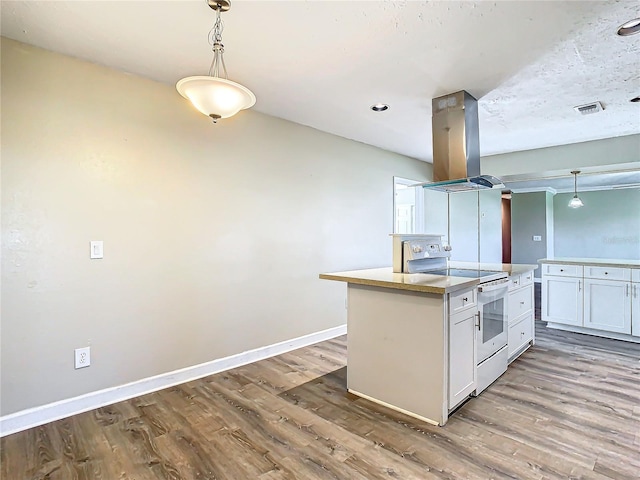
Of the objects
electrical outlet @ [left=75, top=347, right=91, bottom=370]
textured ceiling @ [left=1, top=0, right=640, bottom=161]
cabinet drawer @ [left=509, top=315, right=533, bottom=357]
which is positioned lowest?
cabinet drawer @ [left=509, top=315, right=533, bottom=357]

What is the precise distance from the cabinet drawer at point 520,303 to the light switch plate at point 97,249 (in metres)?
3.35

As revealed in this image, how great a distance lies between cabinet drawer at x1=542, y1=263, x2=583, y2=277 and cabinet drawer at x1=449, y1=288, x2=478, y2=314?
8.51 ft

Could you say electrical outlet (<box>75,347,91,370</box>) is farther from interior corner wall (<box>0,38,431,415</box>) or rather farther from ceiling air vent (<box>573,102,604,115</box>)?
ceiling air vent (<box>573,102,604,115</box>)

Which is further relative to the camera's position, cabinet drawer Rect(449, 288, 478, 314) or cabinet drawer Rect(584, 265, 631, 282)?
cabinet drawer Rect(584, 265, 631, 282)

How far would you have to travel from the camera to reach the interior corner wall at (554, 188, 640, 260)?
6285 mm

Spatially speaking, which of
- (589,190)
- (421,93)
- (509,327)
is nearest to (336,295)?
(509,327)

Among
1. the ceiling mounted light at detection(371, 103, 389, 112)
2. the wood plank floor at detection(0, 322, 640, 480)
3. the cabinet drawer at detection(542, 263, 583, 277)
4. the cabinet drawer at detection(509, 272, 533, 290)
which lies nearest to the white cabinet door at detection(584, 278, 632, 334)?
the cabinet drawer at detection(542, 263, 583, 277)

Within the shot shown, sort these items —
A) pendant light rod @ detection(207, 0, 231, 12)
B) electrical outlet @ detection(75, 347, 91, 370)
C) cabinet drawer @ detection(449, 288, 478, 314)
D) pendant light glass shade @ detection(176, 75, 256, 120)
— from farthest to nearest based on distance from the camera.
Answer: electrical outlet @ detection(75, 347, 91, 370) → cabinet drawer @ detection(449, 288, 478, 314) → pendant light rod @ detection(207, 0, 231, 12) → pendant light glass shade @ detection(176, 75, 256, 120)

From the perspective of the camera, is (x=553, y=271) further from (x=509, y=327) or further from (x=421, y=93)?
(x=421, y=93)

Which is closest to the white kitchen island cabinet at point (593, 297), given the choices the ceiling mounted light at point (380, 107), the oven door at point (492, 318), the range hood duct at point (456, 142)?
the oven door at point (492, 318)

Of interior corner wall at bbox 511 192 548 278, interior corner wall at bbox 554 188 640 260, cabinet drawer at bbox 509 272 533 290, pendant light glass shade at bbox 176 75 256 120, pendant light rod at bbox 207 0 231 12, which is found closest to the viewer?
pendant light glass shade at bbox 176 75 256 120

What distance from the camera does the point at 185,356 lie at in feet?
9.38

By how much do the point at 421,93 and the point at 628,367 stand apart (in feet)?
10.2

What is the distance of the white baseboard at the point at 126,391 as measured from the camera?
2139 millimetres
